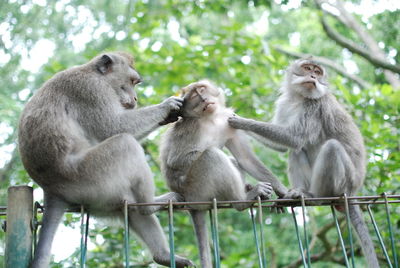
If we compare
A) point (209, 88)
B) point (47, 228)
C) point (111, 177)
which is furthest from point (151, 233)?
point (209, 88)

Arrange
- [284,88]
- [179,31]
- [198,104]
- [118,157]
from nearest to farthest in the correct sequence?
[118,157]
[198,104]
[284,88]
[179,31]

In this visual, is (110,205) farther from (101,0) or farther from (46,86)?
(101,0)

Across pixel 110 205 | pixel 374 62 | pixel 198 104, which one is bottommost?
pixel 110 205

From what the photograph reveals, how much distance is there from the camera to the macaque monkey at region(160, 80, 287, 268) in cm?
532

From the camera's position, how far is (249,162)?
589 cm

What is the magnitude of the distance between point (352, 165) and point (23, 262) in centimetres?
361

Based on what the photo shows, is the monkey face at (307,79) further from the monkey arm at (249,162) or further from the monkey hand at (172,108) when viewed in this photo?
the monkey hand at (172,108)

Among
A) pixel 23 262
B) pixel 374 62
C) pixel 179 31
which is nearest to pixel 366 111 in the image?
pixel 374 62

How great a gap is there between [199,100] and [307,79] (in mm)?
1465

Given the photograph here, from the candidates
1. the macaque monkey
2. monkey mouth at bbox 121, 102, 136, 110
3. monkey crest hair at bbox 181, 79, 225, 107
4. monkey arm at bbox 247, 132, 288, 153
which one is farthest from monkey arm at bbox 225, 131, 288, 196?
monkey mouth at bbox 121, 102, 136, 110

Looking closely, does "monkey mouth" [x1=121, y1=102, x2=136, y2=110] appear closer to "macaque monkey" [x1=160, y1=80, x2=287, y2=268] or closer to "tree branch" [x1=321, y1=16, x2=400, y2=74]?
"macaque monkey" [x1=160, y1=80, x2=287, y2=268]

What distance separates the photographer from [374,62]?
12000mm

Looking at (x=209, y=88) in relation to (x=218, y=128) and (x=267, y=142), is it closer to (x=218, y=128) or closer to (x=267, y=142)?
(x=218, y=128)

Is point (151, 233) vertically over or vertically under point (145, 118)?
under
